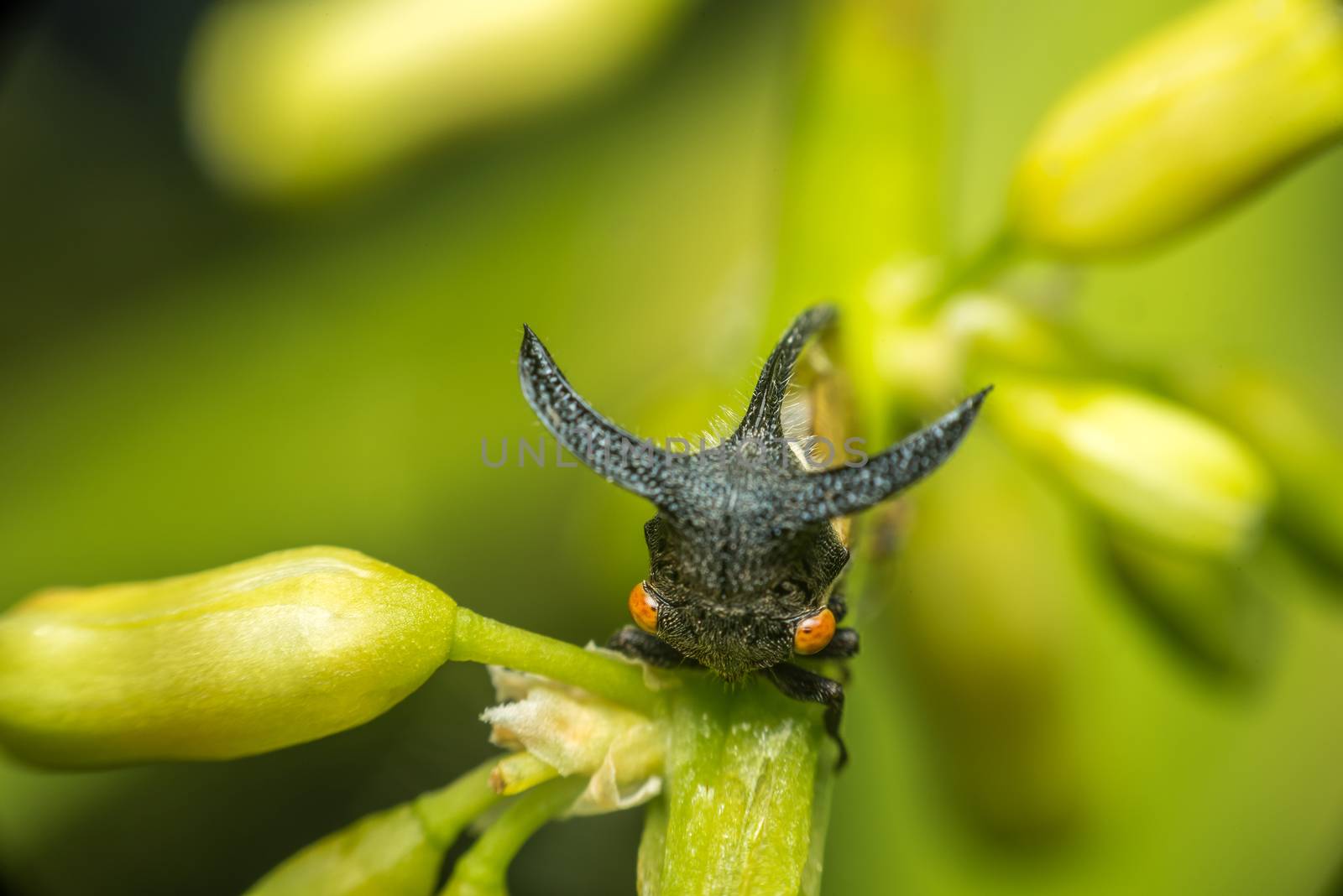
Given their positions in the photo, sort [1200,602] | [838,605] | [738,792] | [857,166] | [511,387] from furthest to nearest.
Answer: [511,387]
[857,166]
[1200,602]
[838,605]
[738,792]

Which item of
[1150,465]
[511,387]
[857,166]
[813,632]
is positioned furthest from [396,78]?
[813,632]

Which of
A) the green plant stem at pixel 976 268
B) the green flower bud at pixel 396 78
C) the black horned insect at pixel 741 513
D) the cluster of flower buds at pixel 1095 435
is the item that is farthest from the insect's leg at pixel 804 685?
the green flower bud at pixel 396 78

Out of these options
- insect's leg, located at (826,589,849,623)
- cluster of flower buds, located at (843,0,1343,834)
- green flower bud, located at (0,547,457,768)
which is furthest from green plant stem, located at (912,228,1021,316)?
green flower bud, located at (0,547,457,768)

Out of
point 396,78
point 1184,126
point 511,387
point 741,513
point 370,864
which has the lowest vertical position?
point 370,864

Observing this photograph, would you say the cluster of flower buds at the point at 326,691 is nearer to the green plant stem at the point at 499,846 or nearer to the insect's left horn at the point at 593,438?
the green plant stem at the point at 499,846

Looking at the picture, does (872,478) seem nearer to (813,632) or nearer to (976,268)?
(813,632)

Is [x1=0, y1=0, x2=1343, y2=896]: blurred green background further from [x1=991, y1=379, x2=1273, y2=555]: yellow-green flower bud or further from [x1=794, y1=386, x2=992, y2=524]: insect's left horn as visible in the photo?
[x1=794, y1=386, x2=992, y2=524]: insect's left horn

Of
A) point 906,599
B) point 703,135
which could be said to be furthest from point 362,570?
point 703,135

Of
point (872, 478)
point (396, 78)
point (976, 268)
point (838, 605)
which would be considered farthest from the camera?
point (396, 78)
